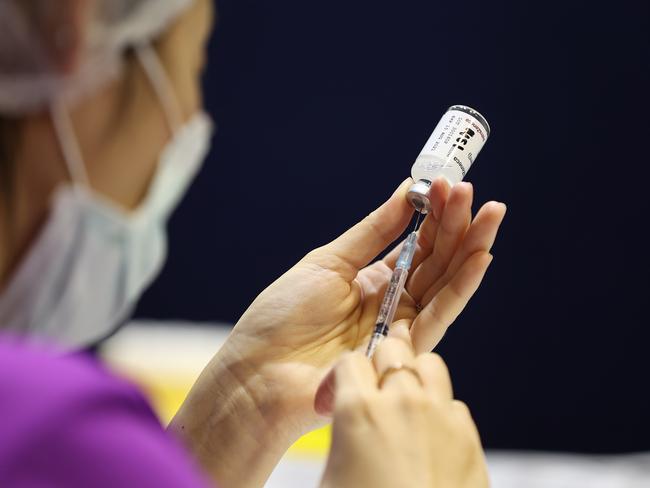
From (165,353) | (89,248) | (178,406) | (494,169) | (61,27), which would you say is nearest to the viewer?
(61,27)

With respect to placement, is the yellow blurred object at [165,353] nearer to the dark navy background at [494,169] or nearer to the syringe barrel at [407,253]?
the dark navy background at [494,169]

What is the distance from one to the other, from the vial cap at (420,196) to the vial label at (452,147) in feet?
0.04

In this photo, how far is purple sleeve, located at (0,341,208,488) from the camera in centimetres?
54

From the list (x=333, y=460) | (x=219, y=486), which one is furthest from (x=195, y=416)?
(x=333, y=460)

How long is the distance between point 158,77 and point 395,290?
1.51ft

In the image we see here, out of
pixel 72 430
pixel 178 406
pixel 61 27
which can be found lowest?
pixel 178 406

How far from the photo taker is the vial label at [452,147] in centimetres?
114

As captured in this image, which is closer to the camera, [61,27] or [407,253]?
[61,27]

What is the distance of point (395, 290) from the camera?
1.20m

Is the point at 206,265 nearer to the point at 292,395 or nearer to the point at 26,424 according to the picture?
the point at 292,395

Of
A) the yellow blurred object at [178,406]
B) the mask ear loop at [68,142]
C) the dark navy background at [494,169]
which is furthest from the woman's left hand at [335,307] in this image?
the yellow blurred object at [178,406]

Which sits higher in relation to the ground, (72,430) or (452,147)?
(452,147)

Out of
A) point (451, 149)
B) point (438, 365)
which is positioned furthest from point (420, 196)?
point (438, 365)

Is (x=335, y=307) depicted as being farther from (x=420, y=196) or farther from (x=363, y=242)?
(x=420, y=196)
